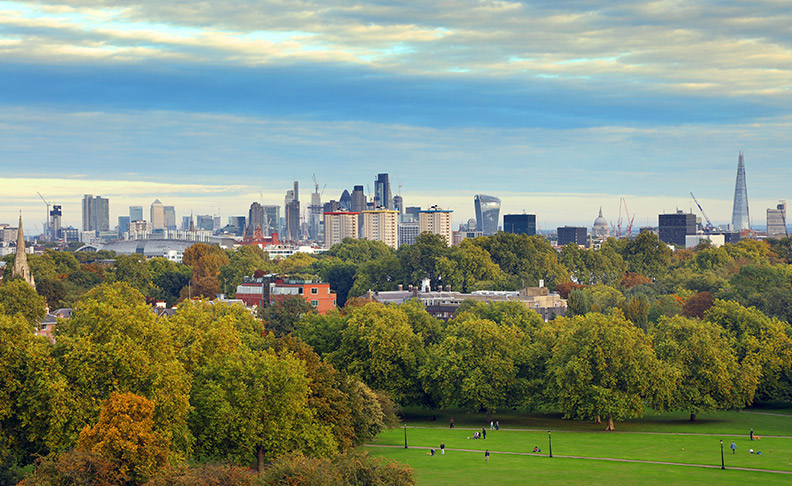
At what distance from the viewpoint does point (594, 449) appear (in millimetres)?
74625

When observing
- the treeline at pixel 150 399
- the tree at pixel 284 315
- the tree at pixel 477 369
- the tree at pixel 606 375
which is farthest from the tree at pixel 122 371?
the tree at pixel 284 315

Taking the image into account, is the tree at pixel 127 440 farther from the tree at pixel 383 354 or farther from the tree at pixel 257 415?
the tree at pixel 383 354

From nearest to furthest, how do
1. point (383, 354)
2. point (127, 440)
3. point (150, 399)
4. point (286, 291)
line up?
point (127, 440) < point (150, 399) < point (383, 354) < point (286, 291)

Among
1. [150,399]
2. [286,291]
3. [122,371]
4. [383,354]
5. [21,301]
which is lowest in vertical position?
[383,354]

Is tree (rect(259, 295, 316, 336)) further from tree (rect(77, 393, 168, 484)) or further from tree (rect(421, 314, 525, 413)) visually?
tree (rect(77, 393, 168, 484))

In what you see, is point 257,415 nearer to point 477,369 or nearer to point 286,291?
point 477,369

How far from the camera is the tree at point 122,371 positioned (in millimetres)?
59625

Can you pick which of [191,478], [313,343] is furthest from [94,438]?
[313,343]

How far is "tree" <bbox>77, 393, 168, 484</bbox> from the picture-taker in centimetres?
5250

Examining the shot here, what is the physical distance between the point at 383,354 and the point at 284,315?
22.5m

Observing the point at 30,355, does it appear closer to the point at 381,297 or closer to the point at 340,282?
the point at 381,297

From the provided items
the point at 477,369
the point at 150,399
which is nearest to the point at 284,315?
the point at 477,369

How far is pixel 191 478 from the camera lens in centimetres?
4597

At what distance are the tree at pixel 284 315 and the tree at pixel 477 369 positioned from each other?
74.5ft
